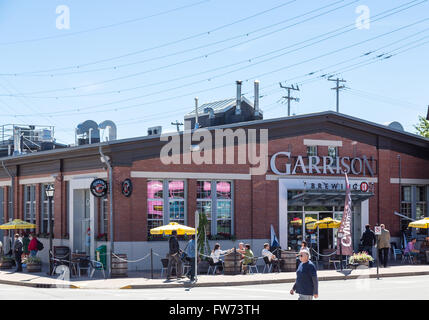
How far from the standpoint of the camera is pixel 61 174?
33875mm

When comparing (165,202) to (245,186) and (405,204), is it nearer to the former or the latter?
(245,186)

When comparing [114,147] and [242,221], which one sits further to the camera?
[242,221]

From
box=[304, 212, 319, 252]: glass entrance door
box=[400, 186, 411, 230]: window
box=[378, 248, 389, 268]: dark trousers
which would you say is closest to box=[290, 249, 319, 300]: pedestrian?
box=[378, 248, 389, 268]: dark trousers

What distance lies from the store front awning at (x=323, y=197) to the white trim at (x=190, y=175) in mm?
2640

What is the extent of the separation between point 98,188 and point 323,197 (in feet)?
36.2

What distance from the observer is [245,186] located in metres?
32.4

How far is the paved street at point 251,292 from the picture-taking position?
1970cm

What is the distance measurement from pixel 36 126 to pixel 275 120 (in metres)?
22.9

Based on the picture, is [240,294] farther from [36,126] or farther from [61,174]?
[36,126]

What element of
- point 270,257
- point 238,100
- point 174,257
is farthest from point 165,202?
point 238,100

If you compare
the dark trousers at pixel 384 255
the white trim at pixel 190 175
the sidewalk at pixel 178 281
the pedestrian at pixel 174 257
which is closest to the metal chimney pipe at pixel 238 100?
the white trim at pixel 190 175
